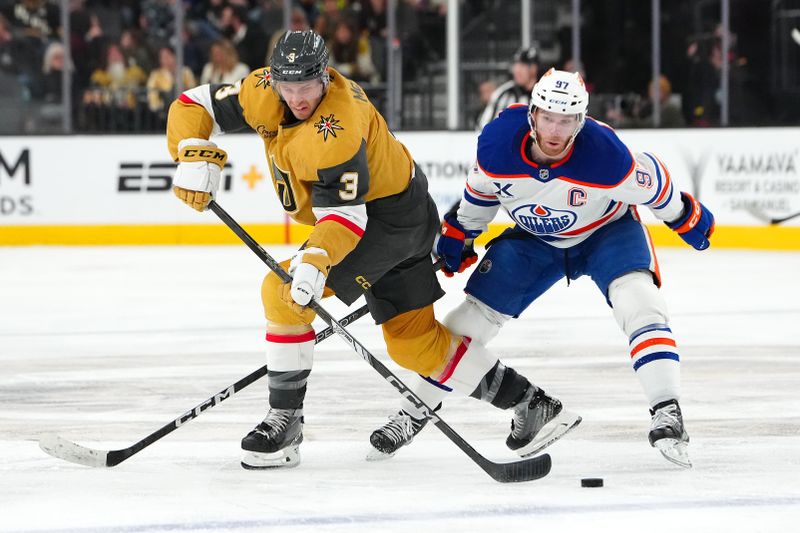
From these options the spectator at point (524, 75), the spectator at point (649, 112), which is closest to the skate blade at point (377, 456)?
the spectator at point (524, 75)

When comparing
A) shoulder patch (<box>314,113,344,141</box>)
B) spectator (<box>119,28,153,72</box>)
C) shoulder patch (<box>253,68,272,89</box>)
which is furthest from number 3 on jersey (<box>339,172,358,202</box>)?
spectator (<box>119,28,153,72</box>)

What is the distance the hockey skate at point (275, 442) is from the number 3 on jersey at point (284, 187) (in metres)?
0.53

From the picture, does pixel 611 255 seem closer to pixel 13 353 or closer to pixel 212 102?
pixel 212 102

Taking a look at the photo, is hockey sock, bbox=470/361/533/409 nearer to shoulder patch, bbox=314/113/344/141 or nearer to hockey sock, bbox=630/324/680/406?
hockey sock, bbox=630/324/680/406

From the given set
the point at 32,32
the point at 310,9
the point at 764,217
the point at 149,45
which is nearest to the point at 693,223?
the point at 764,217

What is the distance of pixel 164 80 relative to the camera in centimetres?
1134

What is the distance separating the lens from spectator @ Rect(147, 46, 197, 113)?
11.2 meters

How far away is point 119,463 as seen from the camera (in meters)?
3.70

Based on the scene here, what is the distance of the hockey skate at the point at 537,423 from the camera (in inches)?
152

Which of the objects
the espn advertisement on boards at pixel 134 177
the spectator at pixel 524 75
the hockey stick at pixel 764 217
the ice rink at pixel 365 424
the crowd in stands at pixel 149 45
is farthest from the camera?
the crowd in stands at pixel 149 45

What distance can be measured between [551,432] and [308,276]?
0.90m

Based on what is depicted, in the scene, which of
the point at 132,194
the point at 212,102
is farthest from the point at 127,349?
the point at 132,194

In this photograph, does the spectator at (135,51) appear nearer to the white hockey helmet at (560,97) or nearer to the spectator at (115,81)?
the spectator at (115,81)

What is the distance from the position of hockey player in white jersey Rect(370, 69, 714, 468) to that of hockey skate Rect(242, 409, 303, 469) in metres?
0.22
